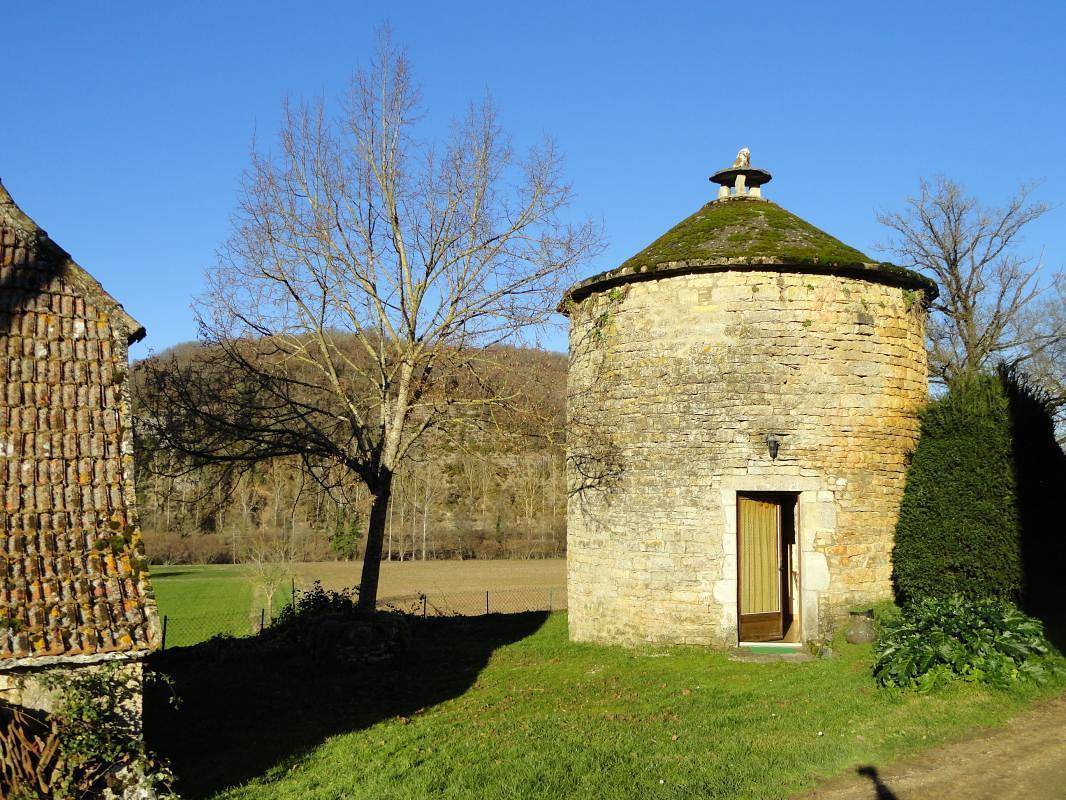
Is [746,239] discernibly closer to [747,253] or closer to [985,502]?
[747,253]

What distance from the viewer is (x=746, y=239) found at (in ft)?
38.0

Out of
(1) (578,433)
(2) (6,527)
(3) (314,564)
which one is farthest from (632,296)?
(3) (314,564)

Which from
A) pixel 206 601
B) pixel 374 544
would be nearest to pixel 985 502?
pixel 374 544

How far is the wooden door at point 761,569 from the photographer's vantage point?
37.2 ft

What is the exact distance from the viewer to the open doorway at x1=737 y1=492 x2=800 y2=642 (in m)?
11.3

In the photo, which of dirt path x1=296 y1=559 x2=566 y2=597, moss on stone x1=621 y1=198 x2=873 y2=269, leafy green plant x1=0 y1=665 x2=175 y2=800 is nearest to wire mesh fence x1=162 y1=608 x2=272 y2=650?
dirt path x1=296 y1=559 x2=566 y2=597

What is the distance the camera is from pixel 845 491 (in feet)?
35.1

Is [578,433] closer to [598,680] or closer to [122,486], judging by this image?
[598,680]

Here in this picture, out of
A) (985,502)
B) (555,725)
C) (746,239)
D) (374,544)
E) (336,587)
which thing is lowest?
(336,587)

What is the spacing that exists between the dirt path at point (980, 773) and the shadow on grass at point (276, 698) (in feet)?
15.8

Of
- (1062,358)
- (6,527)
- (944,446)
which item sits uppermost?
(1062,358)

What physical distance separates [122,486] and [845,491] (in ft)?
28.0

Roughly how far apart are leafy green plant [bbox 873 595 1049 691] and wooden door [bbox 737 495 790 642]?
2.50 m

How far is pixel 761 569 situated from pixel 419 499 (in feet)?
135
